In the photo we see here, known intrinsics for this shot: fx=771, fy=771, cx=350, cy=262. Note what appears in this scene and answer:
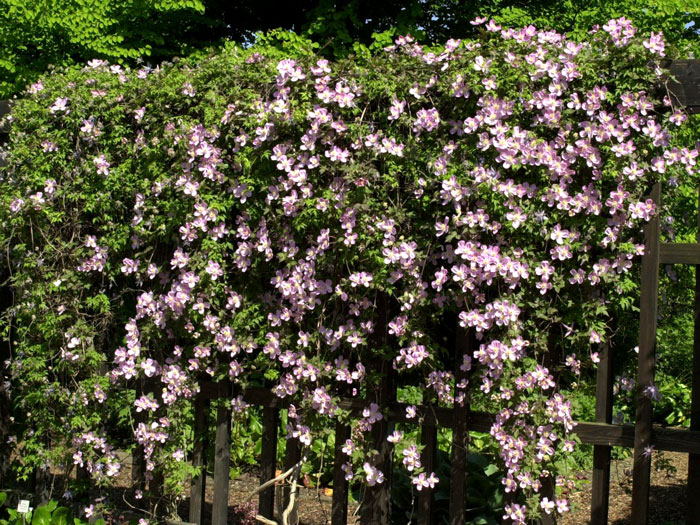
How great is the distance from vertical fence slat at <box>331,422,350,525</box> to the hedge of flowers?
0.09m

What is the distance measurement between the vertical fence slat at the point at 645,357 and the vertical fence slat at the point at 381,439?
95 centimetres

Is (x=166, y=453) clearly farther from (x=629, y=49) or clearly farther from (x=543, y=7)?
(x=543, y=7)

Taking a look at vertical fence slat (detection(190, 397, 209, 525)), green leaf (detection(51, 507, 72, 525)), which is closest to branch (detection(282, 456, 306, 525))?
vertical fence slat (detection(190, 397, 209, 525))

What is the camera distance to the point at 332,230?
3068mm

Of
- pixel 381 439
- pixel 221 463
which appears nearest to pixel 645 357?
pixel 381 439

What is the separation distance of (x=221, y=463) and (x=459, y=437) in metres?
1.14

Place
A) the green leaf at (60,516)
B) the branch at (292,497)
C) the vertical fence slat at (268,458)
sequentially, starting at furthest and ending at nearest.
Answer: the green leaf at (60,516) → the vertical fence slat at (268,458) → the branch at (292,497)

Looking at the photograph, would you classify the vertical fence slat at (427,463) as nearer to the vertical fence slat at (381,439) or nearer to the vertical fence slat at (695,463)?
the vertical fence slat at (381,439)

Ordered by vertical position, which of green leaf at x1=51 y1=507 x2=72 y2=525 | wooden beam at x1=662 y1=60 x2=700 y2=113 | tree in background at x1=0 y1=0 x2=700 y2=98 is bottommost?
green leaf at x1=51 y1=507 x2=72 y2=525

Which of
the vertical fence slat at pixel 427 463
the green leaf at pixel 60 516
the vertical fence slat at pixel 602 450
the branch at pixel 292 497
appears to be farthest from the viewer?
→ the green leaf at pixel 60 516

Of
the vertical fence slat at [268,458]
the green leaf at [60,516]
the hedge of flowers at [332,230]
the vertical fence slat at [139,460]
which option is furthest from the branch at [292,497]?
the green leaf at [60,516]

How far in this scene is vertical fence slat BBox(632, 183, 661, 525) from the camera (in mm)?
2756

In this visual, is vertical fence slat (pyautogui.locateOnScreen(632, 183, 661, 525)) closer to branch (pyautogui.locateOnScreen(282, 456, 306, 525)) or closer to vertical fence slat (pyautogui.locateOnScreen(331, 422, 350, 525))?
vertical fence slat (pyautogui.locateOnScreen(331, 422, 350, 525))

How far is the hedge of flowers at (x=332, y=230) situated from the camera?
2.75 meters
